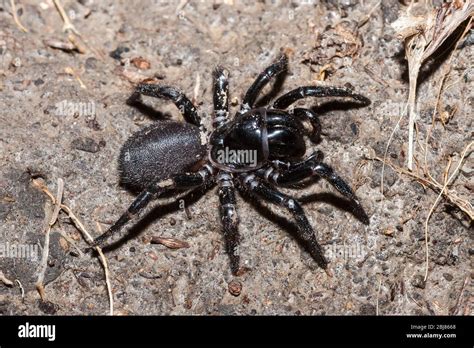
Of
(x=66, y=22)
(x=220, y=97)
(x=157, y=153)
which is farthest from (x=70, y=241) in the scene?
(x=66, y=22)

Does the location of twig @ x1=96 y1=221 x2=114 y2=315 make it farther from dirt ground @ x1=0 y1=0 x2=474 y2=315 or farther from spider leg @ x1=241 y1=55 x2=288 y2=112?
spider leg @ x1=241 y1=55 x2=288 y2=112

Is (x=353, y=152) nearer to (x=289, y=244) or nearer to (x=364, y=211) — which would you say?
A: (x=364, y=211)

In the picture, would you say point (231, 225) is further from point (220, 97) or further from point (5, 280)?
point (5, 280)

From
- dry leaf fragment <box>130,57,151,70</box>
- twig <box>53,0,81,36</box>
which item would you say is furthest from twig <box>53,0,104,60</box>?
dry leaf fragment <box>130,57,151,70</box>

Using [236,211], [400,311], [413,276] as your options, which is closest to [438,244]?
[413,276]

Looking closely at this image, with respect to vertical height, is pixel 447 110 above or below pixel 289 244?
above

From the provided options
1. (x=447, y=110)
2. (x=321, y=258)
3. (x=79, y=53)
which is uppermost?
(x=79, y=53)
